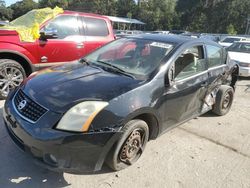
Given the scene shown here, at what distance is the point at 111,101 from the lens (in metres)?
2.87

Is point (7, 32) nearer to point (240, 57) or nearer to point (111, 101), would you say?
point (111, 101)

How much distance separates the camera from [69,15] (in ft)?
20.4

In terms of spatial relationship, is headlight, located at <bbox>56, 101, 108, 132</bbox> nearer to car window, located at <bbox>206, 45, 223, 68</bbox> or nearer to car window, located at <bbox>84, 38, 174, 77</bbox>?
car window, located at <bbox>84, 38, 174, 77</bbox>

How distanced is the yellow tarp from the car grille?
8.64 feet

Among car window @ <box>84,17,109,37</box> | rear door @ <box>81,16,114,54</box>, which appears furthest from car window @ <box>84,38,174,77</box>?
car window @ <box>84,17,109,37</box>

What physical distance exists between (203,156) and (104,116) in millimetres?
1737

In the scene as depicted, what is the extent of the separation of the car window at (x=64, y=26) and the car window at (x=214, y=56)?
10.2 ft

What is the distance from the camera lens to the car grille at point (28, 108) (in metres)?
2.76

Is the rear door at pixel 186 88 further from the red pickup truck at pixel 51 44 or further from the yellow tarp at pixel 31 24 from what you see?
the yellow tarp at pixel 31 24

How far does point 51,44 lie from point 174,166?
375 cm

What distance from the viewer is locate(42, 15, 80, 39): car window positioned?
5.84 meters

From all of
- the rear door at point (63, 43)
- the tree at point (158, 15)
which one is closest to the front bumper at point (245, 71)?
the rear door at point (63, 43)

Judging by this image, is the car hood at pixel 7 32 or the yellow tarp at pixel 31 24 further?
the yellow tarp at pixel 31 24

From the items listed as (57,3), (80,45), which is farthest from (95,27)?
(57,3)
